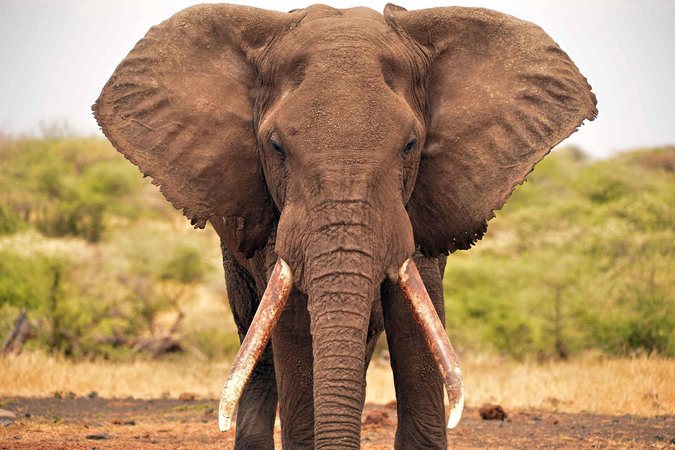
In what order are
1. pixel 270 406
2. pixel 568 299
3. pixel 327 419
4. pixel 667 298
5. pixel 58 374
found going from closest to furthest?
1. pixel 327 419
2. pixel 270 406
3. pixel 58 374
4. pixel 667 298
5. pixel 568 299

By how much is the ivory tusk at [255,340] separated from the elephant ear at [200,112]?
27.8 inches

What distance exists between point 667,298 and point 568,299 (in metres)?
1.79

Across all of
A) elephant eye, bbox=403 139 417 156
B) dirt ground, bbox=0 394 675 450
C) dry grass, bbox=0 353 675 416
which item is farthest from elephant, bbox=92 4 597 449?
dry grass, bbox=0 353 675 416

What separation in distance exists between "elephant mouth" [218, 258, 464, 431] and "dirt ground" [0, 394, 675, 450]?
9.75 feet

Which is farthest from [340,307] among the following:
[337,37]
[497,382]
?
[497,382]

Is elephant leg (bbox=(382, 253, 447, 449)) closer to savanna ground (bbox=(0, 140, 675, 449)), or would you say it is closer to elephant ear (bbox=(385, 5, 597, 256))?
elephant ear (bbox=(385, 5, 597, 256))

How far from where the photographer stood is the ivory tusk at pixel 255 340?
3973 mm

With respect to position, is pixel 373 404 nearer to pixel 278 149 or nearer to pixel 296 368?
pixel 296 368

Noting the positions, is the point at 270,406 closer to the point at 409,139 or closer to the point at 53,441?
the point at 53,441

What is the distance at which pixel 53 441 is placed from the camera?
6875 mm

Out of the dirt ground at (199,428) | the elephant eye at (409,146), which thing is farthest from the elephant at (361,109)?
the dirt ground at (199,428)

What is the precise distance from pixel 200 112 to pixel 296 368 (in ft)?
5.05

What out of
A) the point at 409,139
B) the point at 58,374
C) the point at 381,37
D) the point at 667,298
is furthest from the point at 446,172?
the point at 667,298

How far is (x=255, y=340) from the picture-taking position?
4145mm
